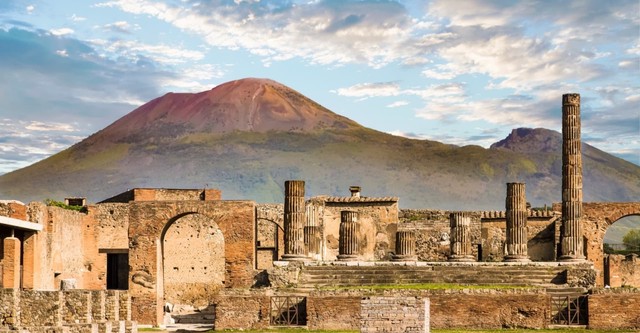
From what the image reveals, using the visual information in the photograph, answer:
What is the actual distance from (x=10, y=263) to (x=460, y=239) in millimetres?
15697

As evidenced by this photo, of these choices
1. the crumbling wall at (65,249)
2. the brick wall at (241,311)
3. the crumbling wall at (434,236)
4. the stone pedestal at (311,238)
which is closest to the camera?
the brick wall at (241,311)

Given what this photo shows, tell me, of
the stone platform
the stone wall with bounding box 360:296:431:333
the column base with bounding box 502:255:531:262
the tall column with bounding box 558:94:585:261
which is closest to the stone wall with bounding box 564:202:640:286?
the tall column with bounding box 558:94:585:261

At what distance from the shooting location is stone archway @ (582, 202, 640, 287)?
52906mm

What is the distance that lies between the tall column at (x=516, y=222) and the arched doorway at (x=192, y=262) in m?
12.1

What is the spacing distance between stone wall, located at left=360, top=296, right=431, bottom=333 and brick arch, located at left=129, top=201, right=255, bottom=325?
1833cm

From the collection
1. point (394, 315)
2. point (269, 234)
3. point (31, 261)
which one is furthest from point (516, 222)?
point (394, 315)

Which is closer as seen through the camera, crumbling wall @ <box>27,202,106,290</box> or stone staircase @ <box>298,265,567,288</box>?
stone staircase @ <box>298,265,567,288</box>

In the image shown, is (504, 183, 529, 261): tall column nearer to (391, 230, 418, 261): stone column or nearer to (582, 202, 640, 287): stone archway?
(391, 230, 418, 261): stone column

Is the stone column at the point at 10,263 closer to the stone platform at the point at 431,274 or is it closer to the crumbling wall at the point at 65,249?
the crumbling wall at the point at 65,249

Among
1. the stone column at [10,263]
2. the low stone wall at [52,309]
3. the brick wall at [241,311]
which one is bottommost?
the brick wall at [241,311]

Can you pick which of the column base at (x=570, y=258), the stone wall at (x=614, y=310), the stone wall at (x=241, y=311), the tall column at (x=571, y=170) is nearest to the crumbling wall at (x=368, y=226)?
the tall column at (x=571, y=170)

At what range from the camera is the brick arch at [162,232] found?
41062 millimetres

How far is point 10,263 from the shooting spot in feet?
126

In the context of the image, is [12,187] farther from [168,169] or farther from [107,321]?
[107,321]
